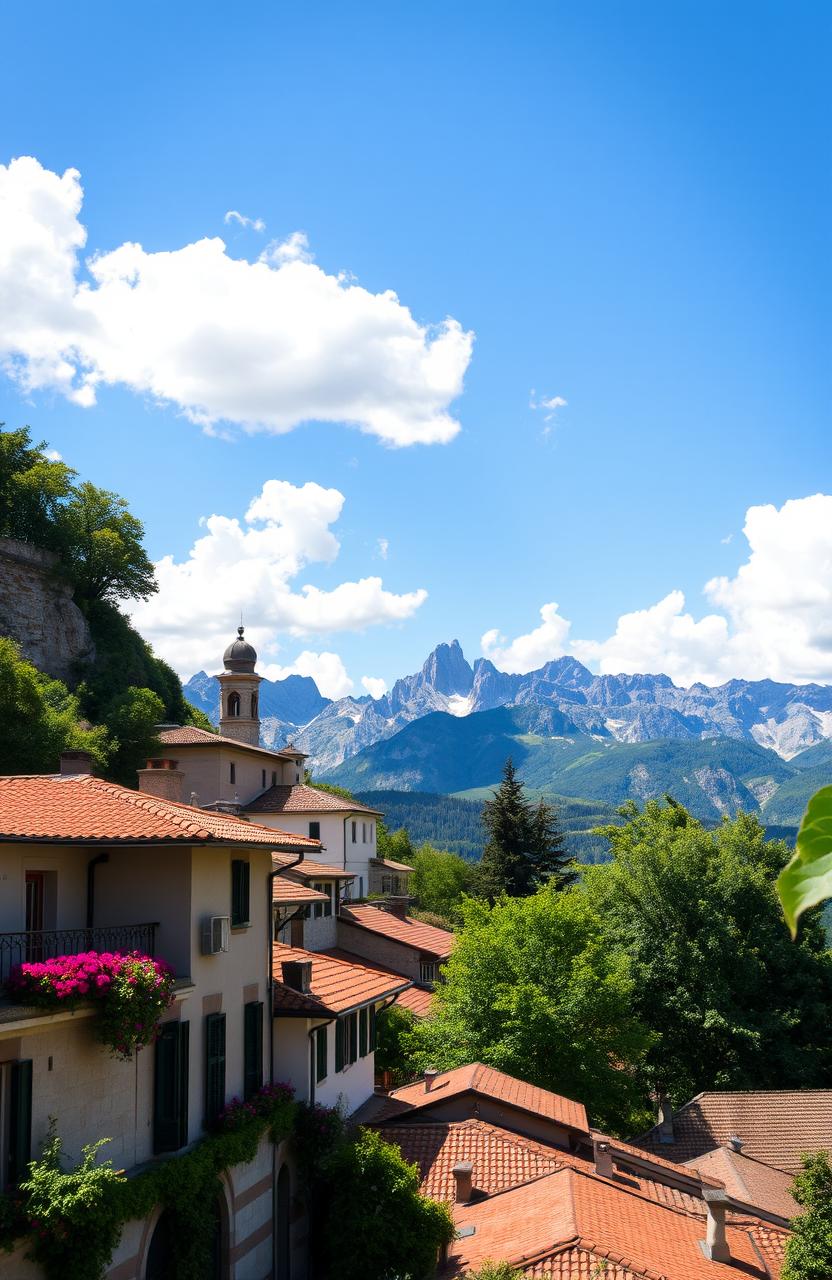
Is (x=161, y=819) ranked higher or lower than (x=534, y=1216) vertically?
higher

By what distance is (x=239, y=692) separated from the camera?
6881cm

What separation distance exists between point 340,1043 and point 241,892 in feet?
23.7

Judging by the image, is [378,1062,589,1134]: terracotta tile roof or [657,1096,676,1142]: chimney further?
[657,1096,676,1142]: chimney

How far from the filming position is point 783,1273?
59.7 feet

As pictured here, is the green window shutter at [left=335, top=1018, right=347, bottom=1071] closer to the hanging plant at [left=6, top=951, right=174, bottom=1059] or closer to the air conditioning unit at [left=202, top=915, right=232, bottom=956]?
the air conditioning unit at [left=202, top=915, right=232, bottom=956]

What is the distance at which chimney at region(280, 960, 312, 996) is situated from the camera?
23.6 metres

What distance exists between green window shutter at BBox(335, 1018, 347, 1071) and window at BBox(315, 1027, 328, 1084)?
97cm

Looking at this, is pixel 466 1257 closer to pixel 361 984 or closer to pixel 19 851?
pixel 361 984

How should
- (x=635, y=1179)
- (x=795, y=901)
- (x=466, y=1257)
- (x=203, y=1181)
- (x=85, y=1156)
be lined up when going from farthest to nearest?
(x=635, y=1179)
(x=466, y=1257)
(x=203, y=1181)
(x=85, y=1156)
(x=795, y=901)

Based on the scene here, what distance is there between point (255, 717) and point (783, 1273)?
54029 millimetres

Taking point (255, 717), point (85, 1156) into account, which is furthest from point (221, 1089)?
Result: point (255, 717)

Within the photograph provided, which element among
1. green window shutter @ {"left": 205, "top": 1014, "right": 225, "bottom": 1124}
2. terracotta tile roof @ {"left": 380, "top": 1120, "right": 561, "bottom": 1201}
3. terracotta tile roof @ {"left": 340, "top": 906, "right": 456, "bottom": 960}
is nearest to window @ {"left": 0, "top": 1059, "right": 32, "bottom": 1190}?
green window shutter @ {"left": 205, "top": 1014, "right": 225, "bottom": 1124}

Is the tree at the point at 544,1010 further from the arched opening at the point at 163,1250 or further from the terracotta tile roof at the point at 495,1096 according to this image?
the arched opening at the point at 163,1250

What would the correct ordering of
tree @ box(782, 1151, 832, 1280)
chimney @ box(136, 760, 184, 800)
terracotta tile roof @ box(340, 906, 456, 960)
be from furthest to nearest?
1. terracotta tile roof @ box(340, 906, 456, 960)
2. chimney @ box(136, 760, 184, 800)
3. tree @ box(782, 1151, 832, 1280)
